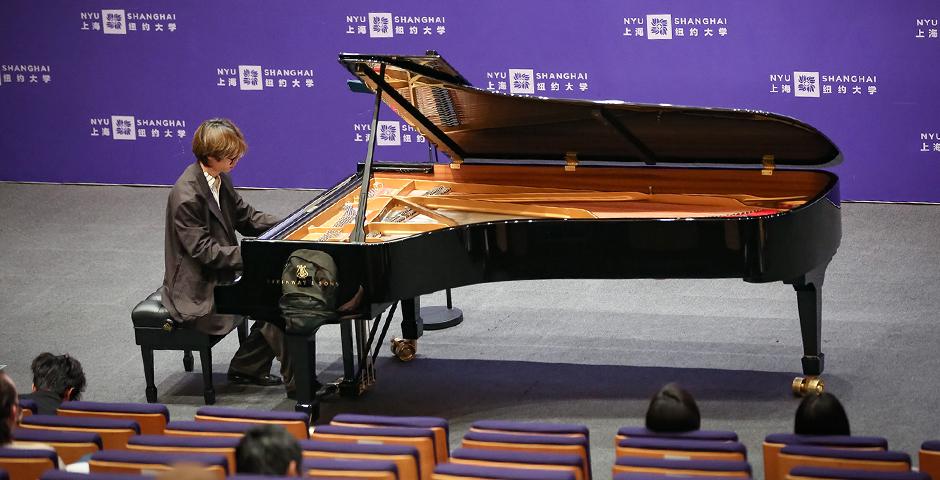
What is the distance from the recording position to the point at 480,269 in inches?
212

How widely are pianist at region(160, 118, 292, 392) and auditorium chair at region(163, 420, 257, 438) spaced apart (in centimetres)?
146

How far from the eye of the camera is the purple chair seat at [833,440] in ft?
12.8

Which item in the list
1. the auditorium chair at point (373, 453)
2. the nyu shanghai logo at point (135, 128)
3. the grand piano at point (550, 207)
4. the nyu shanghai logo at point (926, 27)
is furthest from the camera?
the nyu shanghai logo at point (135, 128)

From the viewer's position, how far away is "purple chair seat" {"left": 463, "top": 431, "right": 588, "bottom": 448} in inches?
157

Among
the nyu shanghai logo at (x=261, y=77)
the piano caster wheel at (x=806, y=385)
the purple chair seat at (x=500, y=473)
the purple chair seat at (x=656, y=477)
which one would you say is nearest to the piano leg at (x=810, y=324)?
the piano caster wheel at (x=806, y=385)

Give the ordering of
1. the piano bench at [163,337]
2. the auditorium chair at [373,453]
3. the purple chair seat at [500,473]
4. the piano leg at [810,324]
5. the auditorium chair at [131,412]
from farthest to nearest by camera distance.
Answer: the piano bench at [163,337] < the piano leg at [810,324] < the auditorium chair at [131,412] < the auditorium chair at [373,453] < the purple chair seat at [500,473]

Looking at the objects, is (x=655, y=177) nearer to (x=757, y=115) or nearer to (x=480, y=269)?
(x=757, y=115)

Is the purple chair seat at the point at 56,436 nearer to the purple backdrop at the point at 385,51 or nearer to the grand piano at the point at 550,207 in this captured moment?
the grand piano at the point at 550,207

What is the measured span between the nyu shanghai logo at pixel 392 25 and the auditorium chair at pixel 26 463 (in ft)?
21.1

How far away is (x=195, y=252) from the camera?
18.5ft

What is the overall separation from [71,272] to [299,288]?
11.6 feet

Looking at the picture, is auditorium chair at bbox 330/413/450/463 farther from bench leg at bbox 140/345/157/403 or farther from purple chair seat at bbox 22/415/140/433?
bench leg at bbox 140/345/157/403

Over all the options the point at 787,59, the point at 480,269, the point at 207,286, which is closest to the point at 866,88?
the point at 787,59

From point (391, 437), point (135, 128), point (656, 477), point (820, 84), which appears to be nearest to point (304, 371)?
point (391, 437)
